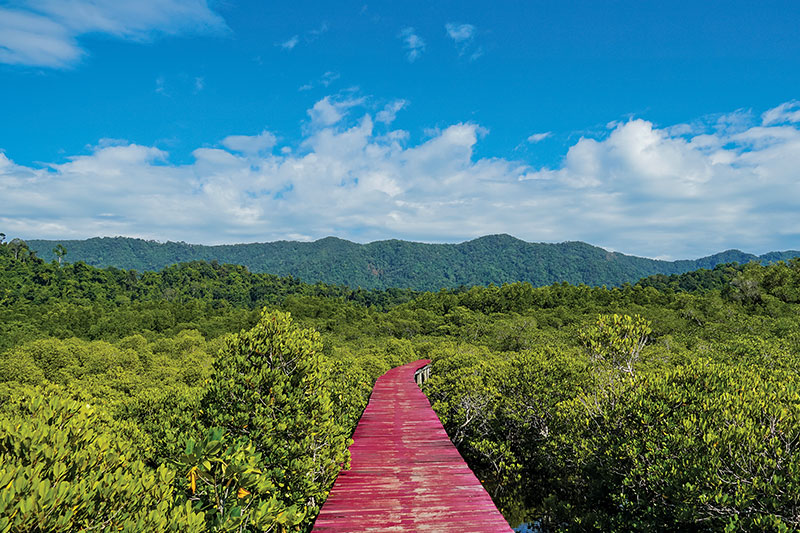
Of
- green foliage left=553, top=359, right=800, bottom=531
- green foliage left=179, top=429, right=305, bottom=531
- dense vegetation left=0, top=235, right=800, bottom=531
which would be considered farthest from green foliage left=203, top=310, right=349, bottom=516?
green foliage left=553, top=359, right=800, bottom=531

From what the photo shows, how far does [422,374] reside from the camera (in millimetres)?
22047

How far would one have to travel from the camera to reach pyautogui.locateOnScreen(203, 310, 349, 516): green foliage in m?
6.25

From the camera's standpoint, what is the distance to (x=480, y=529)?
5.46 meters

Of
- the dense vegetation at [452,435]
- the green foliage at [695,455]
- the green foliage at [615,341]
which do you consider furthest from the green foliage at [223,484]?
the green foliage at [615,341]

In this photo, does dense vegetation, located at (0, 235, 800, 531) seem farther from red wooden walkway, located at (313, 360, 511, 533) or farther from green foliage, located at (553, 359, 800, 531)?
red wooden walkway, located at (313, 360, 511, 533)

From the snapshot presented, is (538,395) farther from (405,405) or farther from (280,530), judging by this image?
(280,530)

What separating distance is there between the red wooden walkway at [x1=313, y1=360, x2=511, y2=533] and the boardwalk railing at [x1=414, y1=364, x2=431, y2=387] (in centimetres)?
997

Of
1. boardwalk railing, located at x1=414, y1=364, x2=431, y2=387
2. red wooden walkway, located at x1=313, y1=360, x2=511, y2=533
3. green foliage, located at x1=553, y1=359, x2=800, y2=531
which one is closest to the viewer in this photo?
green foliage, located at x1=553, y1=359, x2=800, y2=531

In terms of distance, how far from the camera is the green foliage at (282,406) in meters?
6.25

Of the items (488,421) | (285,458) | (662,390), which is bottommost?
(488,421)

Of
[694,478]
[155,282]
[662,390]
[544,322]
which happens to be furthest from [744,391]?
[155,282]

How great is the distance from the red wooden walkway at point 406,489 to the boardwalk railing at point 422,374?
997 centimetres

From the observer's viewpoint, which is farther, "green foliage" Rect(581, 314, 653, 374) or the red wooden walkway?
"green foliage" Rect(581, 314, 653, 374)

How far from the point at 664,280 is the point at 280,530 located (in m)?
136
